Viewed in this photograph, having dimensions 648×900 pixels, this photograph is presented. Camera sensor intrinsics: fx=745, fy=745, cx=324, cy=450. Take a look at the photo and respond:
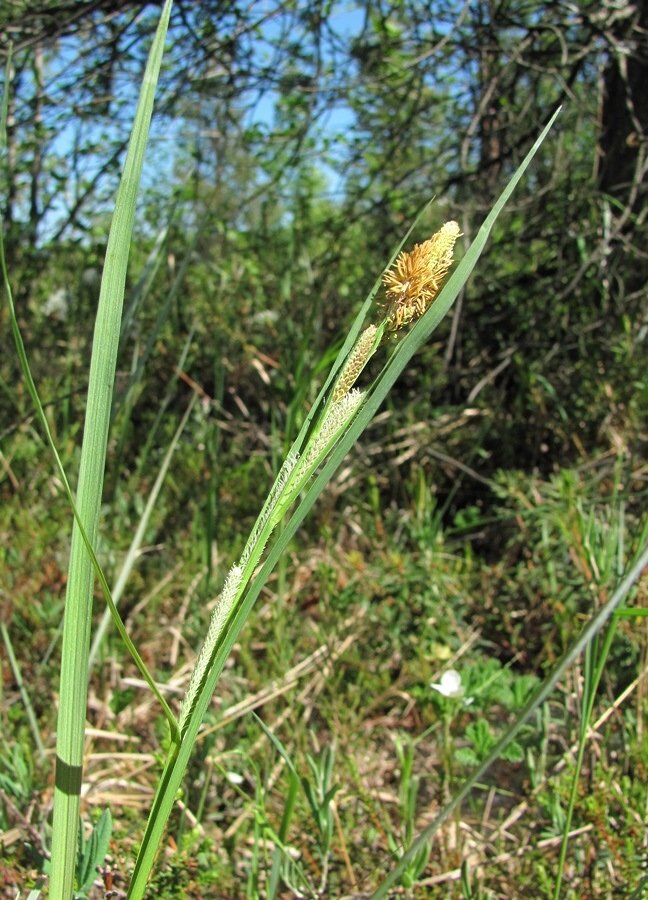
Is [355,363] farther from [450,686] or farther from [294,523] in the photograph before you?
[450,686]

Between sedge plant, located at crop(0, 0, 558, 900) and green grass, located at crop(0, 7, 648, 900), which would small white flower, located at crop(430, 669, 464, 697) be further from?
sedge plant, located at crop(0, 0, 558, 900)

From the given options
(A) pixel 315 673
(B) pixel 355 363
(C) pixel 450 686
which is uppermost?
(B) pixel 355 363

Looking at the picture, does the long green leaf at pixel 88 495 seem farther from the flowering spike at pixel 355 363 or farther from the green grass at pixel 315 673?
the flowering spike at pixel 355 363

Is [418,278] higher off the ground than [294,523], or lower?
higher

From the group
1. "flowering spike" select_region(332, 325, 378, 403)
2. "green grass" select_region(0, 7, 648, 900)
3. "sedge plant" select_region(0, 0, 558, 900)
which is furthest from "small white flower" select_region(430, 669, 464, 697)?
"flowering spike" select_region(332, 325, 378, 403)

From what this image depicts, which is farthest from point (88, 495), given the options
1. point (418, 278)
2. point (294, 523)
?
point (418, 278)
